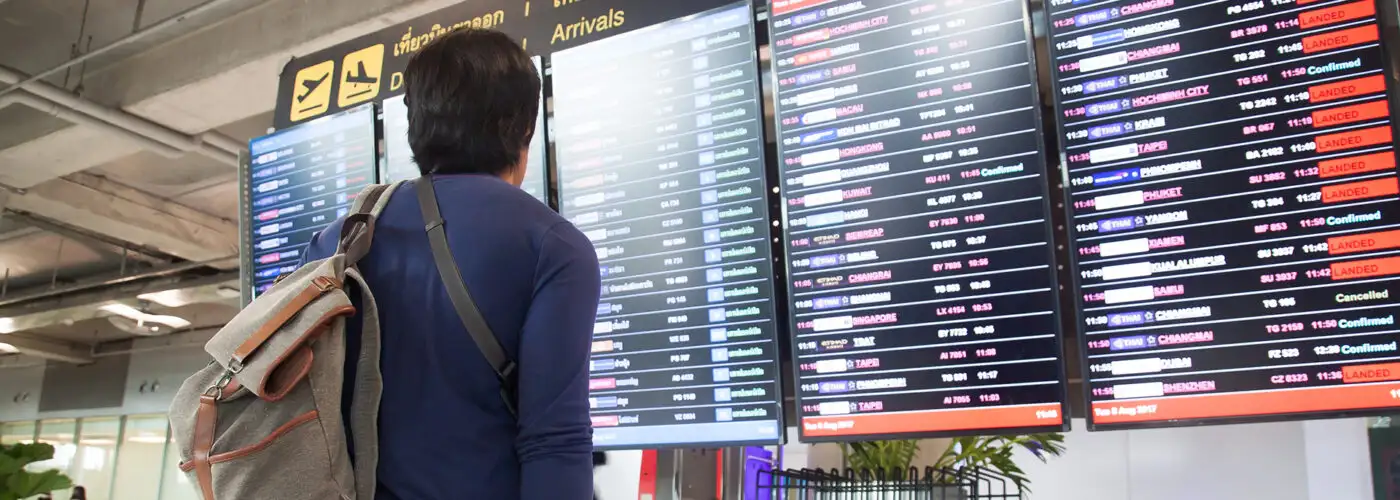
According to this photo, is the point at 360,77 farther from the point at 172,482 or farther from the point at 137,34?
the point at 172,482

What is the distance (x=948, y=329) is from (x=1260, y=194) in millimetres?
711

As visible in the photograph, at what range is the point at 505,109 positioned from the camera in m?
1.54

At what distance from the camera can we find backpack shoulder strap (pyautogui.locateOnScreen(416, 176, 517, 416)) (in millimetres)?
1438

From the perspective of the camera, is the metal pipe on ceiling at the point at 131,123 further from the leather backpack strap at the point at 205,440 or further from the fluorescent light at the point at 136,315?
the leather backpack strap at the point at 205,440

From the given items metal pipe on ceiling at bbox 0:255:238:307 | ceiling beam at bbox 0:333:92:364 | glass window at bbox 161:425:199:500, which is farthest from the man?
ceiling beam at bbox 0:333:92:364

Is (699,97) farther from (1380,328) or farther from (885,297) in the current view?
(1380,328)

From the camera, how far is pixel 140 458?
16.8 m

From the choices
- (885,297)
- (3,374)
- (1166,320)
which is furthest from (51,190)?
(3,374)

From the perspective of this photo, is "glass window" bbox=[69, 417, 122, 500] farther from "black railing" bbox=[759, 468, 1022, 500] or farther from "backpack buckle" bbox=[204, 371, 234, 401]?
"backpack buckle" bbox=[204, 371, 234, 401]

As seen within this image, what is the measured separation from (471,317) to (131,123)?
6.88 meters

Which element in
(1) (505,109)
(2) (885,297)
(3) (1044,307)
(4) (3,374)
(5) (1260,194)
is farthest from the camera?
(4) (3,374)

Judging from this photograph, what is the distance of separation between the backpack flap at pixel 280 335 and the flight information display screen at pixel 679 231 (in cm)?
154

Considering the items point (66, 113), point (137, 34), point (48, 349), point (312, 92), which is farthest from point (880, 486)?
point (48, 349)

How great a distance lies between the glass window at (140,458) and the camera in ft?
54.5
